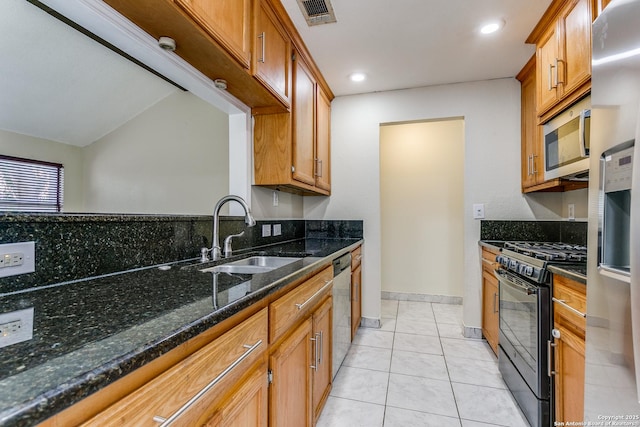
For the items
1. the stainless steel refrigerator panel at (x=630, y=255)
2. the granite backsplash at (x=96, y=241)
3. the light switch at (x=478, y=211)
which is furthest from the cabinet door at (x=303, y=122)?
the stainless steel refrigerator panel at (x=630, y=255)

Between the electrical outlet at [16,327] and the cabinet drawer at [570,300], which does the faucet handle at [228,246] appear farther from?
the cabinet drawer at [570,300]

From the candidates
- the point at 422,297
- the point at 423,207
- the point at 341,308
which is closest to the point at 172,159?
the point at 341,308

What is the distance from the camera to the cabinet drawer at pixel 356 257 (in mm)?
2436

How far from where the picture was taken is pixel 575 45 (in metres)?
1.63

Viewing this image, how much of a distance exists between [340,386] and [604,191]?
68.1 inches

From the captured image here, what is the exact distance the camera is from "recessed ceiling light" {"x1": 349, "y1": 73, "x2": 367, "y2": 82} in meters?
2.56

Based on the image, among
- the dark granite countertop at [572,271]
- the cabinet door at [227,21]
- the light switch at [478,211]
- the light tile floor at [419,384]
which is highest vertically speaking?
the cabinet door at [227,21]

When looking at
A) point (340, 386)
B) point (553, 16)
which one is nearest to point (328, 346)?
point (340, 386)

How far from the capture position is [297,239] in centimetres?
289

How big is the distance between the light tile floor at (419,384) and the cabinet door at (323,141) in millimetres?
1476

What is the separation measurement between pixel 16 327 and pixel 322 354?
4.20 feet

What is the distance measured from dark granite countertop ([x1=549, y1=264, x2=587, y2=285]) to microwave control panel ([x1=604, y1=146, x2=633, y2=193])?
56cm

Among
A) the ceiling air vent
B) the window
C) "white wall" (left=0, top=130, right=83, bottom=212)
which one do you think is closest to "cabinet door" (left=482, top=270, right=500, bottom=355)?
the ceiling air vent

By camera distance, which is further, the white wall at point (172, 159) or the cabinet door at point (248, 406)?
the white wall at point (172, 159)
